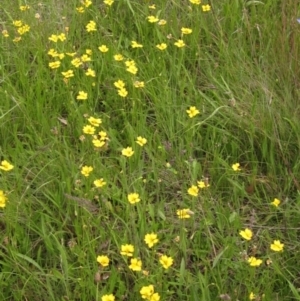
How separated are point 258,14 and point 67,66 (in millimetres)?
943

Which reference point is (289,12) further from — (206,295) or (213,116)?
(206,295)

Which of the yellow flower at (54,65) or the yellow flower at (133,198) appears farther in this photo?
the yellow flower at (54,65)

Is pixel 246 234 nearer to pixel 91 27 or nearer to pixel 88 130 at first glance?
pixel 88 130

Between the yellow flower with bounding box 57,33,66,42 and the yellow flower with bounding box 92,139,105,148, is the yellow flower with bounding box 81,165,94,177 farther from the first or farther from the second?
the yellow flower with bounding box 57,33,66,42

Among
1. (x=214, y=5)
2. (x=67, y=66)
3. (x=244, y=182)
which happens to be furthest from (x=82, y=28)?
(x=244, y=182)

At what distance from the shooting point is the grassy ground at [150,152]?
2.01m

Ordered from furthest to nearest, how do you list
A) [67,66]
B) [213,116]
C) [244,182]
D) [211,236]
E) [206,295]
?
[67,66] → [213,116] → [244,182] → [211,236] → [206,295]

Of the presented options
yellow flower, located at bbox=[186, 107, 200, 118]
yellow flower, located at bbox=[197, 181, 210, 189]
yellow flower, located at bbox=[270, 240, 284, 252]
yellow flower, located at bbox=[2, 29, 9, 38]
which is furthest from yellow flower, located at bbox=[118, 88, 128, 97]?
yellow flower, located at bbox=[270, 240, 284, 252]

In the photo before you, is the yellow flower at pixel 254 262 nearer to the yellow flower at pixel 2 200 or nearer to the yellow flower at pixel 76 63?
the yellow flower at pixel 2 200

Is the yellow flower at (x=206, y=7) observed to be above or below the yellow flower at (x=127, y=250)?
above

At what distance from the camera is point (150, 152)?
240 cm

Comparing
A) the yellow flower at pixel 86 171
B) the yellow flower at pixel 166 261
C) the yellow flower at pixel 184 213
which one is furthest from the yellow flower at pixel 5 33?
the yellow flower at pixel 166 261

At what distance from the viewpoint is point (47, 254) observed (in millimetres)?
2100

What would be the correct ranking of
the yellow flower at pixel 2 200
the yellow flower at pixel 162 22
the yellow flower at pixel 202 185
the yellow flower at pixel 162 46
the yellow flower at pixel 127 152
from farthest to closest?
the yellow flower at pixel 162 22
the yellow flower at pixel 162 46
the yellow flower at pixel 127 152
the yellow flower at pixel 202 185
the yellow flower at pixel 2 200
